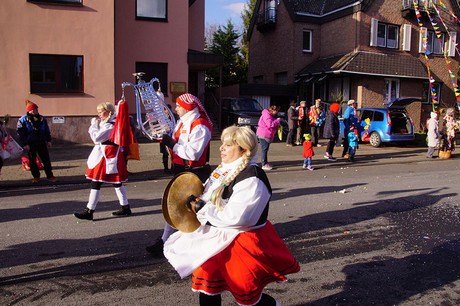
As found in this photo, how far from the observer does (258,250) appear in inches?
108

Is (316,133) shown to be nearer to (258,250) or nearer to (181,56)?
(181,56)

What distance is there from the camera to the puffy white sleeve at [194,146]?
428 cm

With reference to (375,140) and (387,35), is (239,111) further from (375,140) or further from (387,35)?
(387,35)

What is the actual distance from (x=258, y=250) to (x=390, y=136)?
1517 cm

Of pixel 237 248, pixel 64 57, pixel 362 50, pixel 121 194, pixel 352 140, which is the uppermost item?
pixel 362 50

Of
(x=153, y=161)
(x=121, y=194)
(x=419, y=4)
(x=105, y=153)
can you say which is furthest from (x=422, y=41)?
(x=105, y=153)

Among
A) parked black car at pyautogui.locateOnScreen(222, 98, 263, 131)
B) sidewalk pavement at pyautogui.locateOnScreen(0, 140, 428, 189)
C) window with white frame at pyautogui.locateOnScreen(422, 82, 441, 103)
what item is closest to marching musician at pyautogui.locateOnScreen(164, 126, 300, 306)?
sidewalk pavement at pyautogui.locateOnScreen(0, 140, 428, 189)

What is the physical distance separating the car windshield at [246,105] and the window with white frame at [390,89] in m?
9.16

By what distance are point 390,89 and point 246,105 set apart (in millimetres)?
10010

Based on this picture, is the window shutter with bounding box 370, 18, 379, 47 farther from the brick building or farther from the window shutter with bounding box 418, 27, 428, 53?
the window shutter with bounding box 418, 27, 428, 53

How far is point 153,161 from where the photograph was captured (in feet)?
40.7

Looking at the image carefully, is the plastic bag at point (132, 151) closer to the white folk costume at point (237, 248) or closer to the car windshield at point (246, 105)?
the white folk costume at point (237, 248)

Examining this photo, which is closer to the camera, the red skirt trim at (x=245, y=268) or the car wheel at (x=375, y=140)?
the red skirt trim at (x=245, y=268)

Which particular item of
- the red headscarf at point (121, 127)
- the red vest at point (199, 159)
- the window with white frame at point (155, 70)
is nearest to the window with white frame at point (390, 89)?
the window with white frame at point (155, 70)
